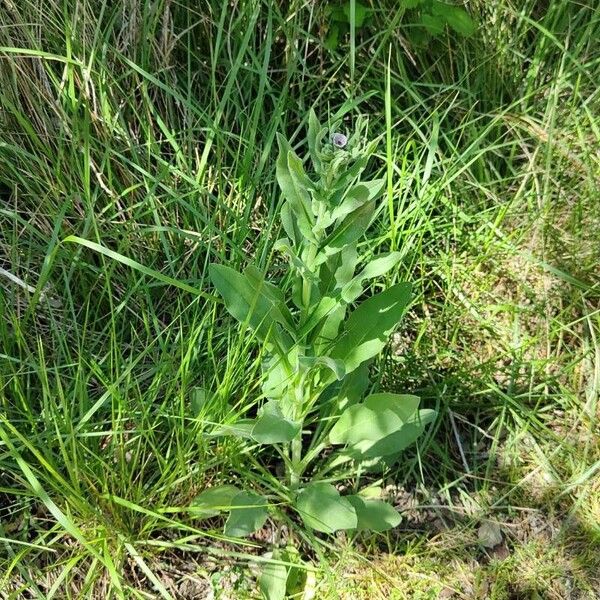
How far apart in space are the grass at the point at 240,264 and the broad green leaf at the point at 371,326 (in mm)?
205

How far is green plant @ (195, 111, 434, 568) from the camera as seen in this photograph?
1258 mm

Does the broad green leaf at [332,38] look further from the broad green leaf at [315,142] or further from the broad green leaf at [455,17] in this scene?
the broad green leaf at [315,142]

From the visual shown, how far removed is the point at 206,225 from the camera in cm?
178

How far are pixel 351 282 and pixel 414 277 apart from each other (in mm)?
683

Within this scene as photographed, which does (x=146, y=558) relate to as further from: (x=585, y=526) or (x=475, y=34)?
(x=475, y=34)

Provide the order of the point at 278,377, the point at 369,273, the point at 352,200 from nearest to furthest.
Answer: the point at 352,200 < the point at 369,273 < the point at 278,377

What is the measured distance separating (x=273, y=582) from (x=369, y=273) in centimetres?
65

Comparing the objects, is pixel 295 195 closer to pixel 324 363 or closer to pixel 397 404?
pixel 324 363

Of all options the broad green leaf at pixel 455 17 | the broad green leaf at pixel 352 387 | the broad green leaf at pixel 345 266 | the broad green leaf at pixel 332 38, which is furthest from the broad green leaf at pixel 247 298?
the broad green leaf at pixel 455 17

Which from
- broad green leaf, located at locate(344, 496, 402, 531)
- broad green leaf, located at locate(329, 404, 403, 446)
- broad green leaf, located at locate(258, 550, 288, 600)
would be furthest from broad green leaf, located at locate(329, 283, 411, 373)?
broad green leaf, located at locate(258, 550, 288, 600)

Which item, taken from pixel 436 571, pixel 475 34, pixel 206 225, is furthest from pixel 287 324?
pixel 475 34

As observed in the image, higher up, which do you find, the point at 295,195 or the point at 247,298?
the point at 295,195

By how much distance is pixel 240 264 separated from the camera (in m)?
1.77

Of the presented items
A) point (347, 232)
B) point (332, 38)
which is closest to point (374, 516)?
point (347, 232)
